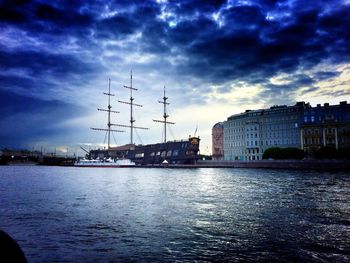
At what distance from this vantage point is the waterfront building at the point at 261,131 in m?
128

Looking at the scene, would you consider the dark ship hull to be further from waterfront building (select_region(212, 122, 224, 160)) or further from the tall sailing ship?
waterfront building (select_region(212, 122, 224, 160))

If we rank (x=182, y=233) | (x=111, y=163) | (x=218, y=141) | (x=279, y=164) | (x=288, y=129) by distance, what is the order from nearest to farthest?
1. (x=182, y=233)
2. (x=279, y=164)
3. (x=288, y=129)
4. (x=111, y=163)
5. (x=218, y=141)

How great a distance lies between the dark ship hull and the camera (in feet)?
429

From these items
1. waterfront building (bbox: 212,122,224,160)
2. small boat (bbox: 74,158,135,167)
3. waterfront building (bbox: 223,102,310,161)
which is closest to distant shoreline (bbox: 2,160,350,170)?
small boat (bbox: 74,158,135,167)

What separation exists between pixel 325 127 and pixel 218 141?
275ft

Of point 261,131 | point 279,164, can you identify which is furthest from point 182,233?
point 261,131

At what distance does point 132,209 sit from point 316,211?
1153 cm

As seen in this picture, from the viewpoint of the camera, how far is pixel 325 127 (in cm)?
11406

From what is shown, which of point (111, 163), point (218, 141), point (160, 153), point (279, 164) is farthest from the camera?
point (218, 141)

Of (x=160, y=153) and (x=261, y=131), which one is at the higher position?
(x=261, y=131)

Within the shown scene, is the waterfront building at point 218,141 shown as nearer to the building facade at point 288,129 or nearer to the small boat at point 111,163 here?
the building facade at point 288,129

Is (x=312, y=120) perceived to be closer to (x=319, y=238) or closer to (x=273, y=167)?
(x=273, y=167)

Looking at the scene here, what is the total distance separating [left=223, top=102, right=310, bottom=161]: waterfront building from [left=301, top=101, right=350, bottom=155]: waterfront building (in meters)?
4.86

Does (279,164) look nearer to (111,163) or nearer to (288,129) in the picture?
(288,129)
